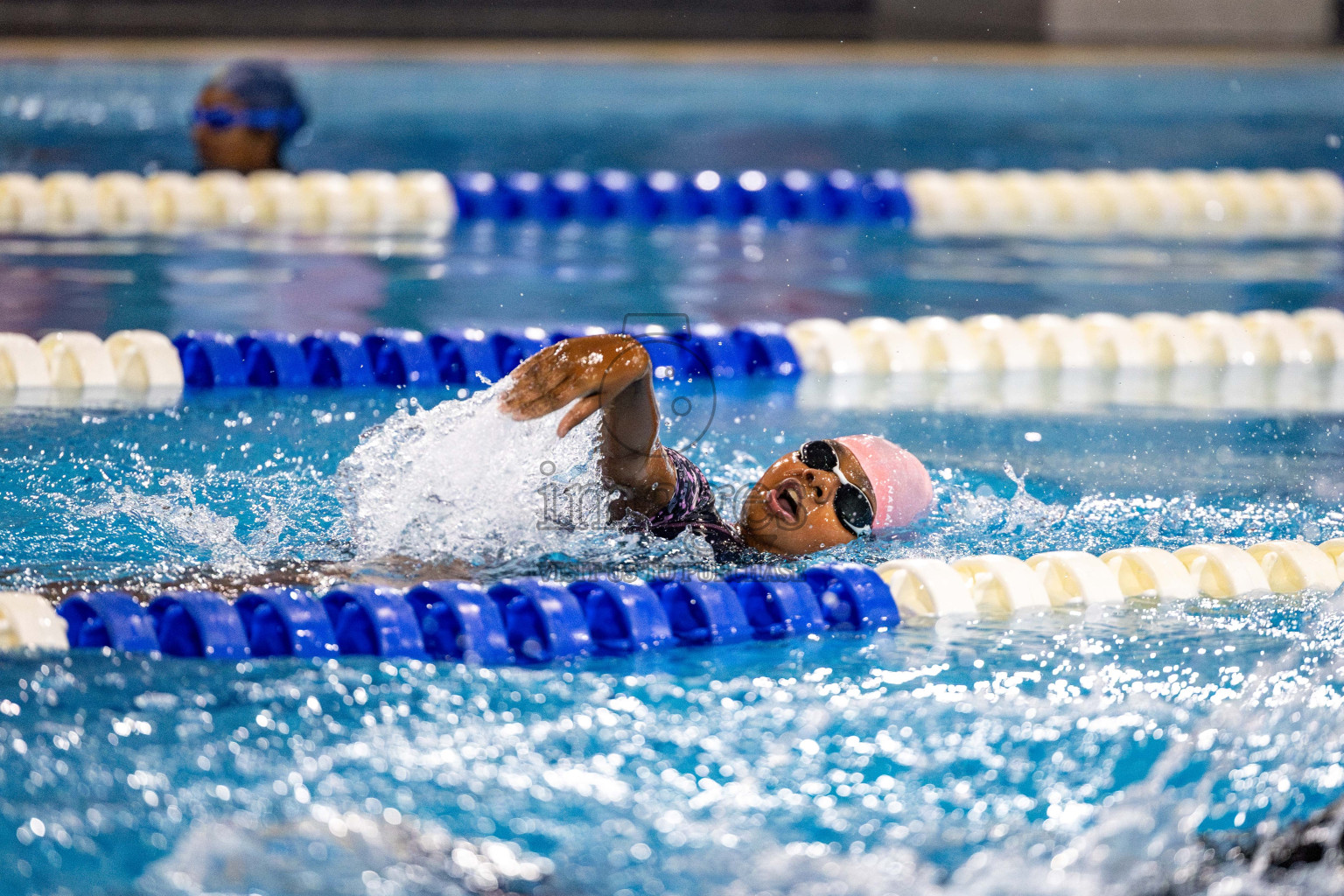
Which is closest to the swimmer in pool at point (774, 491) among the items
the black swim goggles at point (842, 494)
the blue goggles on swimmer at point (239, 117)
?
the black swim goggles at point (842, 494)

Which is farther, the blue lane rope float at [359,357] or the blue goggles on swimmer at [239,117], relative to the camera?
the blue goggles on swimmer at [239,117]

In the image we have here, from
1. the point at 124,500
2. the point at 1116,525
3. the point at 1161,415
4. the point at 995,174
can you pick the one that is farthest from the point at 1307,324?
the point at 124,500

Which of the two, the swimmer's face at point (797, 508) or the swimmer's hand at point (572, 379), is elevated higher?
the swimmer's hand at point (572, 379)

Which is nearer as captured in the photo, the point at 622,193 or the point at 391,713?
the point at 391,713

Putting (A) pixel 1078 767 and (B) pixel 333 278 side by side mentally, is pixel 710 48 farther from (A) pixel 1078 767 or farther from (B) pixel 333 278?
(A) pixel 1078 767

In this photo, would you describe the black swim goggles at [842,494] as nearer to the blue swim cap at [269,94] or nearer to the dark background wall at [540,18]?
the blue swim cap at [269,94]

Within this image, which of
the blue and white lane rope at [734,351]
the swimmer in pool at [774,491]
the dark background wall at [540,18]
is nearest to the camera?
the swimmer in pool at [774,491]

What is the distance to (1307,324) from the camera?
4996 mm

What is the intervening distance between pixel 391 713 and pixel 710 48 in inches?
349

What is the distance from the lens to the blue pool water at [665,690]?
77.0 inches

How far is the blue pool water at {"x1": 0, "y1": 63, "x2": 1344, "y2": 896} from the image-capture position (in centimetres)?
196

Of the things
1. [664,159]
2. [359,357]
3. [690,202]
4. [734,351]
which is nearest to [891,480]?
[734,351]

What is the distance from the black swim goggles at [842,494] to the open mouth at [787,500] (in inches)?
2.0

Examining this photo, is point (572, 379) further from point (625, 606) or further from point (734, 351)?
point (734, 351)
